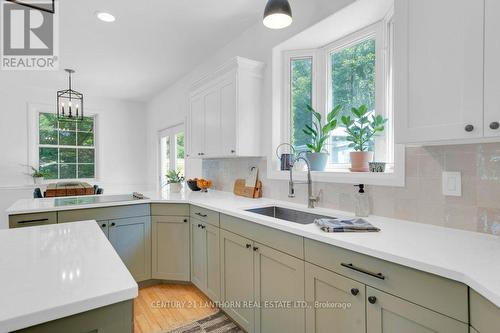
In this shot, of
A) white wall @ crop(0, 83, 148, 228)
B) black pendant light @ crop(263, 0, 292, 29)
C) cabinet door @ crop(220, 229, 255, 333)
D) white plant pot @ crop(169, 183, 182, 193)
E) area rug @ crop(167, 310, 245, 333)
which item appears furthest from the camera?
white wall @ crop(0, 83, 148, 228)

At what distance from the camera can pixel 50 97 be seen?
5.04 metres

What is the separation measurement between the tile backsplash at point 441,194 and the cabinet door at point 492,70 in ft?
1.12

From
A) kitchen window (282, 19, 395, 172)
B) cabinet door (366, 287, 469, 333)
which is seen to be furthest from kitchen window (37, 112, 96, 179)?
cabinet door (366, 287, 469, 333)

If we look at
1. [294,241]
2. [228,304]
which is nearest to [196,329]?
[228,304]

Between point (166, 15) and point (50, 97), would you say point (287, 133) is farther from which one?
point (50, 97)

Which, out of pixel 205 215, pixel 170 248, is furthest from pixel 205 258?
pixel 170 248

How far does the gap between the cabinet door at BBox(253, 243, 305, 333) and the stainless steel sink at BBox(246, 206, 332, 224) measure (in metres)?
0.50

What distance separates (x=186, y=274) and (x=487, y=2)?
9.38ft

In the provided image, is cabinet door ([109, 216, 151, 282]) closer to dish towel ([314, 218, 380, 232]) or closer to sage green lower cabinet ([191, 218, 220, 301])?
sage green lower cabinet ([191, 218, 220, 301])

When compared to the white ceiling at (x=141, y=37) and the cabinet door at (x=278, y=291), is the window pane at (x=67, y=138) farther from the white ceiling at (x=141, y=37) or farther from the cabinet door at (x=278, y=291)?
the cabinet door at (x=278, y=291)

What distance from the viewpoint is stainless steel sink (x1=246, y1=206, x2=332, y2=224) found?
6.74 ft

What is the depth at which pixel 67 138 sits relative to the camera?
5.32 meters

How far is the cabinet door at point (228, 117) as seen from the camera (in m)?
2.63

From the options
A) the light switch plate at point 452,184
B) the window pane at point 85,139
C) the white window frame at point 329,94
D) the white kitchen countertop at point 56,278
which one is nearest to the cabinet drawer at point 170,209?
the white window frame at point 329,94
